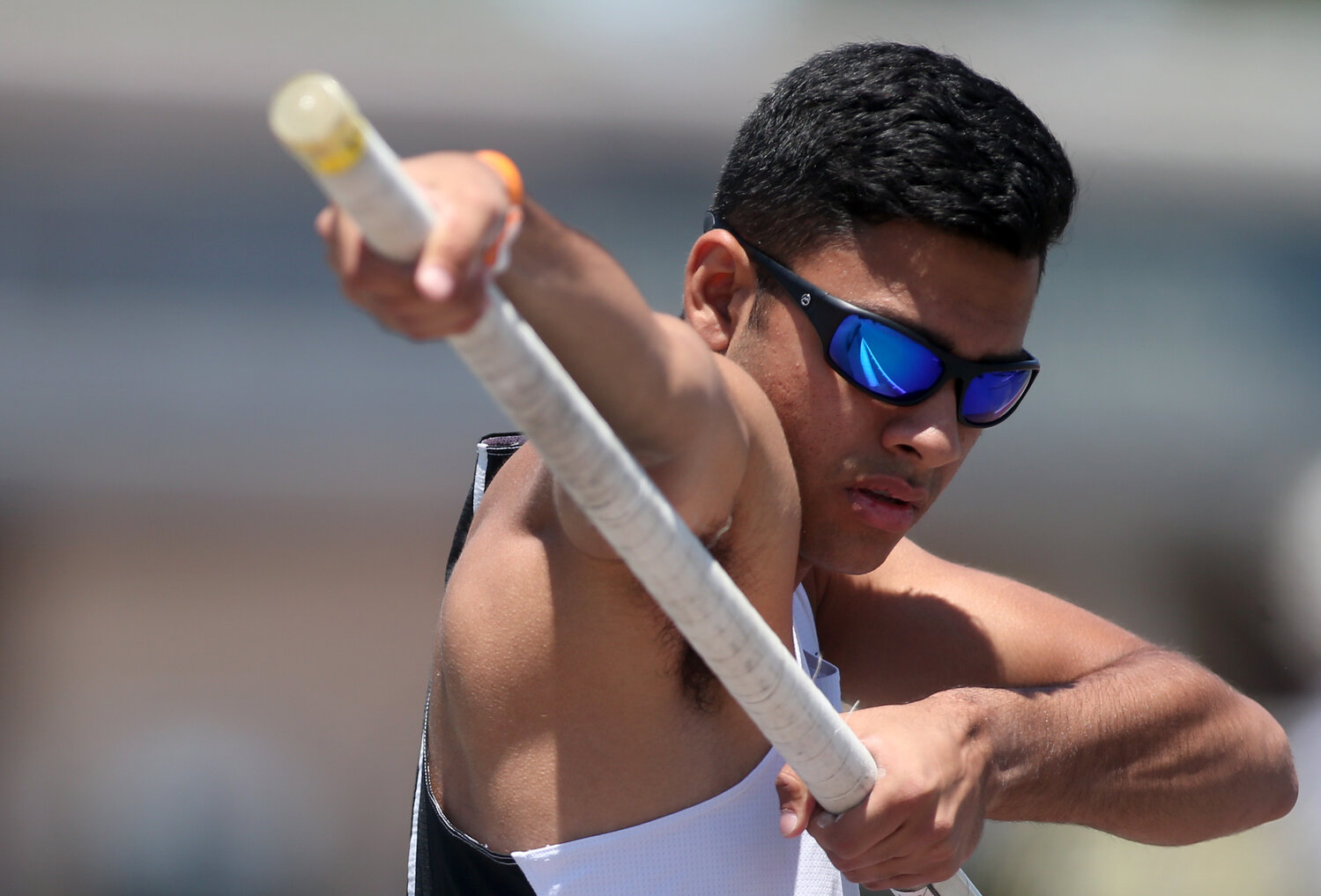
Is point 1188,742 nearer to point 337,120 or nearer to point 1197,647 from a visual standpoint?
point 337,120

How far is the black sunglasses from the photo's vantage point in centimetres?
170

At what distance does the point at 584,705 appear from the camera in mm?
1495

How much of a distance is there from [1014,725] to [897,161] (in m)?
0.82

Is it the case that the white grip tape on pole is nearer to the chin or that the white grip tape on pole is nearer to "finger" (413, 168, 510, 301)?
"finger" (413, 168, 510, 301)

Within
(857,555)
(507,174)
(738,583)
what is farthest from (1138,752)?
(507,174)

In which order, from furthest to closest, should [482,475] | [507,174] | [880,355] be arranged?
[482,475] < [880,355] < [507,174]

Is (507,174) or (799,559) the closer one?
(507,174)

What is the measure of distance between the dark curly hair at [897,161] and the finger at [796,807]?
77cm

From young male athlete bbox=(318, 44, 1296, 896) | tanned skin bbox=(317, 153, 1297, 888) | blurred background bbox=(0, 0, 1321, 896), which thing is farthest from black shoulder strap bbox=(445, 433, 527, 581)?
blurred background bbox=(0, 0, 1321, 896)

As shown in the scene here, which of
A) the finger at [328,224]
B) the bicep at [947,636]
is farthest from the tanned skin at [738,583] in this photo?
the bicep at [947,636]

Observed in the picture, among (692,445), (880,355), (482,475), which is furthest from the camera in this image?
(482,475)

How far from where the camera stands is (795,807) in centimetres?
143

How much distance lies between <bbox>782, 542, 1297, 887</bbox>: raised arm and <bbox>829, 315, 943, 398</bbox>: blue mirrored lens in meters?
0.43

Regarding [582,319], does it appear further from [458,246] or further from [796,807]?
[796,807]
